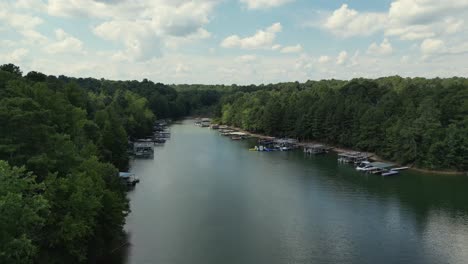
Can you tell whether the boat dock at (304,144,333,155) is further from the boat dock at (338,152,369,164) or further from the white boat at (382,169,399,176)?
the white boat at (382,169,399,176)

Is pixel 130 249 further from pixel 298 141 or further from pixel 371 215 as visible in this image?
pixel 298 141

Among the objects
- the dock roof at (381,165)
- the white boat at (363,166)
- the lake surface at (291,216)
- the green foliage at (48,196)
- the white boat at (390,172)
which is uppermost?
the green foliage at (48,196)

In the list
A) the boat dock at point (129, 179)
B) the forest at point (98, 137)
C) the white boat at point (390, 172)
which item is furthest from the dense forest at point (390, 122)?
the boat dock at point (129, 179)

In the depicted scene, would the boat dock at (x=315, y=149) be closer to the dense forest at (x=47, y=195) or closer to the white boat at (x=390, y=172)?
the white boat at (x=390, y=172)

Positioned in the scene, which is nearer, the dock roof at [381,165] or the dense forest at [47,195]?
the dense forest at [47,195]

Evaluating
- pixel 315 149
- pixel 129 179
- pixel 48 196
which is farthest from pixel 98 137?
pixel 315 149

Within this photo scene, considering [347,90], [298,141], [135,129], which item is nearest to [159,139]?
[135,129]

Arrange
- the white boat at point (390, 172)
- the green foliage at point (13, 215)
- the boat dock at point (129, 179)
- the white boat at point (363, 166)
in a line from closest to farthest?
the green foliage at point (13, 215)
the boat dock at point (129, 179)
the white boat at point (390, 172)
the white boat at point (363, 166)
